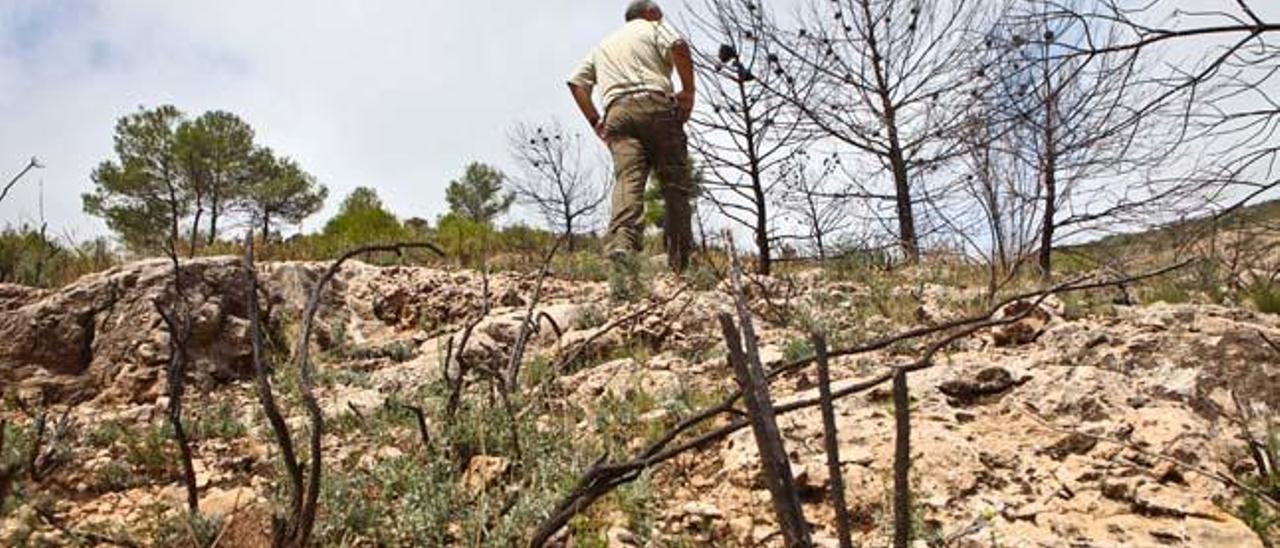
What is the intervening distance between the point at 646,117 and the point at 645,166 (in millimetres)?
338

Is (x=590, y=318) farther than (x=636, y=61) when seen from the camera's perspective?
No

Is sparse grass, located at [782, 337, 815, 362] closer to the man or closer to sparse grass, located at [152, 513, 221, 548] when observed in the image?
sparse grass, located at [152, 513, 221, 548]

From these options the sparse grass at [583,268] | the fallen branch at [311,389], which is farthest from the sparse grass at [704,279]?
the fallen branch at [311,389]

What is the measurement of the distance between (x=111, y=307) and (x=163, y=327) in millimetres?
329

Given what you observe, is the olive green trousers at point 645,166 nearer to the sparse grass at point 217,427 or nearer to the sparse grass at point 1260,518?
the sparse grass at point 217,427

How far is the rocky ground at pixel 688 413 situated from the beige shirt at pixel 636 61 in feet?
6.56

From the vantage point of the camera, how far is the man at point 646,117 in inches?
236

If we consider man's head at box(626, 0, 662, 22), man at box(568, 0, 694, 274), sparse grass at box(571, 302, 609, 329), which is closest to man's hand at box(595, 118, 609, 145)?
man at box(568, 0, 694, 274)

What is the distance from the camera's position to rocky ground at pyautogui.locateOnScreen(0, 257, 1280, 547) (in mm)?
2025

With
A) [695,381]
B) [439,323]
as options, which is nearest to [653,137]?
[439,323]

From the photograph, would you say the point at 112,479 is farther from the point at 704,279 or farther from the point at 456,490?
the point at 704,279

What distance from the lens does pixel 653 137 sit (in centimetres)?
608

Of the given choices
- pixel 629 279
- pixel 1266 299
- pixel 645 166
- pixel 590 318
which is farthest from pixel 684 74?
pixel 1266 299

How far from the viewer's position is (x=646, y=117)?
5.98m
